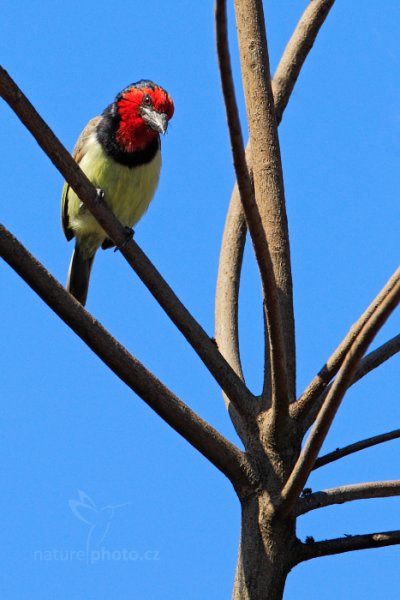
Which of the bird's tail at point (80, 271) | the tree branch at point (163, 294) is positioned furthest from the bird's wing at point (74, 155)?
the tree branch at point (163, 294)

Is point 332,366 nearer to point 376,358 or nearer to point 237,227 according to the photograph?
point 376,358

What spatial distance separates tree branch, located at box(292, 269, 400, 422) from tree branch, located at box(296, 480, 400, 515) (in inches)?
9.7

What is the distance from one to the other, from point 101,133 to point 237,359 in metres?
1.97

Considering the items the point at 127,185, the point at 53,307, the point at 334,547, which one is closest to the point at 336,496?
the point at 334,547

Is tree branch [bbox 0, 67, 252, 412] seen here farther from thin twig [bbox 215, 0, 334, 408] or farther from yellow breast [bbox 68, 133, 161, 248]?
yellow breast [bbox 68, 133, 161, 248]

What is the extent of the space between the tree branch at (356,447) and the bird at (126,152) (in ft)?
7.00

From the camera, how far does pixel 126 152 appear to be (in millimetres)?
4984

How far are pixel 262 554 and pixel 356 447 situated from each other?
1.74 ft

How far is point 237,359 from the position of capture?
12.1 ft

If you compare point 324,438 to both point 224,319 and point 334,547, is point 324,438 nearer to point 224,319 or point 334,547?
point 334,547

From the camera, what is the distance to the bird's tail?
5.58 m

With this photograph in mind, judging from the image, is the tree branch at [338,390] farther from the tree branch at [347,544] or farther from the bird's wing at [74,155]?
the bird's wing at [74,155]

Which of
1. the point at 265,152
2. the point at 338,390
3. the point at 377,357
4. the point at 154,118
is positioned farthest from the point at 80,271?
the point at 338,390

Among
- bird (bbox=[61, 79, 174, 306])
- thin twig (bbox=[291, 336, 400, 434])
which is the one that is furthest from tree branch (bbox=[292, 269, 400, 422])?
bird (bbox=[61, 79, 174, 306])
